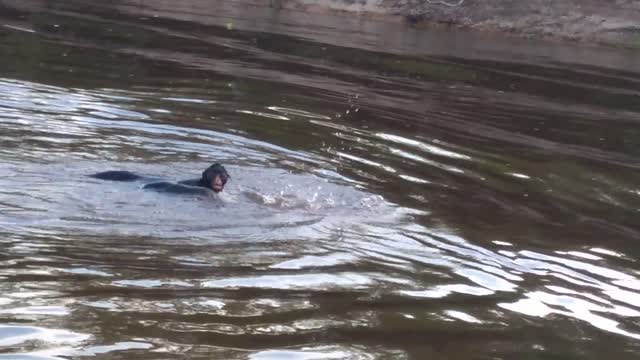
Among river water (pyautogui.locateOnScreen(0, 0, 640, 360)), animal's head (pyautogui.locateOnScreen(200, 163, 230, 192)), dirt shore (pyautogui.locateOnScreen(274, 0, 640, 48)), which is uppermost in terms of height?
dirt shore (pyautogui.locateOnScreen(274, 0, 640, 48))

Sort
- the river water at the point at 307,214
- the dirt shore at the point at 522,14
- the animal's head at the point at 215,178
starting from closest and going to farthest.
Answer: the river water at the point at 307,214, the animal's head at the point at 215,178, the dirt shore at the point at 522,14

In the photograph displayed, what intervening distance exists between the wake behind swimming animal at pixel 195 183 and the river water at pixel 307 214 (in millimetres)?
115

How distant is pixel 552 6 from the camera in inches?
1462

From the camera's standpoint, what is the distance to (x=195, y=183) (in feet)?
31.7

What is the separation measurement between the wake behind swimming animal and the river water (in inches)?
4.5

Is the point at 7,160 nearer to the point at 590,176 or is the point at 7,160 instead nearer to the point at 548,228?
the point at 548,228

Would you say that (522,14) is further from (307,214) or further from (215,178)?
(307,214)

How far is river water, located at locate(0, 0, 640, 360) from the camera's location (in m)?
6.18

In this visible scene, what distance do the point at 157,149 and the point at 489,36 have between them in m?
24.7

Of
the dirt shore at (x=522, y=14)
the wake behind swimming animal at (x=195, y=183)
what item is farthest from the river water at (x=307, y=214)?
the dirt shore at (x=522, y=14)

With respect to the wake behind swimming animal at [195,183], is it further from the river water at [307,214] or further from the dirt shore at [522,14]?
the dirt shore at [522,14]

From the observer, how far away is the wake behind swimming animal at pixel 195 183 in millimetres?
9359

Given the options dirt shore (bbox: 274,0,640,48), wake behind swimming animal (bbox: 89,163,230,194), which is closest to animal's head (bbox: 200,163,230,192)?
wake behind swimming animal (bbox: 89,163,230,194)

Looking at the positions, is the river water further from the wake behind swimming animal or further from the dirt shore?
the dirt shore
